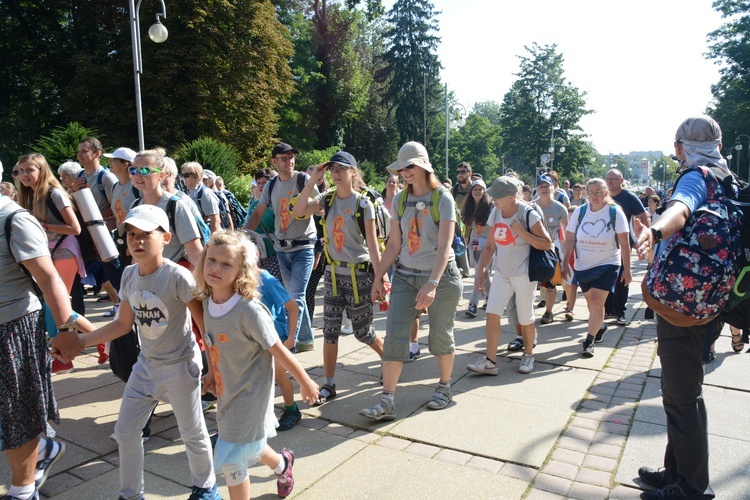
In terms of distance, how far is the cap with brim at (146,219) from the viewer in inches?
111

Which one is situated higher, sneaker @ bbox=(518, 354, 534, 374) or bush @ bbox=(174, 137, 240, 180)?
bush @ bbox=(174, 137, 240, 180)

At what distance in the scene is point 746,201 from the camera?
9.11 feet

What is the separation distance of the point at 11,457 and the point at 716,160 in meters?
4.03

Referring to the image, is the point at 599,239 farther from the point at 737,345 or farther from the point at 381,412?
the point at 381,412

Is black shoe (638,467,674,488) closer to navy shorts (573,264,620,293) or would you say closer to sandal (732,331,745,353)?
navy shorts (573,264,620,293)

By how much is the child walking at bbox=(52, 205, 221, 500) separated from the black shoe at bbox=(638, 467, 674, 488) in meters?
2.44

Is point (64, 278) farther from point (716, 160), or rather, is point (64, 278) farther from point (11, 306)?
point (716, 160)

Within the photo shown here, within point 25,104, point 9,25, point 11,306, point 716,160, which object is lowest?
point 11,306

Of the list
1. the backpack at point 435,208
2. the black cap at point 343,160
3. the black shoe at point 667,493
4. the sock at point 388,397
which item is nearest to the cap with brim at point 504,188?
the backpack at point 435,208

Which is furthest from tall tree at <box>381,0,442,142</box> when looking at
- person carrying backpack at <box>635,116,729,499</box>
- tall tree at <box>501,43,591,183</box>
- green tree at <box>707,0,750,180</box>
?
person carrying backpack at <box>635,116,729,499</box>

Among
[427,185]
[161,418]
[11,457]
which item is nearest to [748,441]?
[427,185]

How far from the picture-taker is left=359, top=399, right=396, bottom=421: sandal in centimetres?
405

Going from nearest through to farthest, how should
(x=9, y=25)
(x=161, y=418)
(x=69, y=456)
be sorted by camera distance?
(x=69, y=456) → (x=161, y=418) → (x=9, y=25)

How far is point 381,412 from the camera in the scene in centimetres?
407
